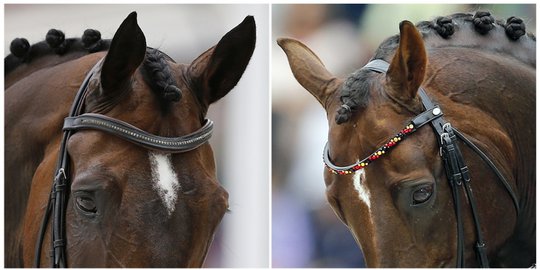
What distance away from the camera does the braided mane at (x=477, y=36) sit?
2.06 metres

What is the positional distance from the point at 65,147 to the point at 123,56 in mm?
248

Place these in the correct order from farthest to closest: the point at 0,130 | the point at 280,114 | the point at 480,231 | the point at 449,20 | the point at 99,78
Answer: the point at 280,114 → the point at 449,20 → the point at 0,130 → the point at 480,231 → the point at 99,78

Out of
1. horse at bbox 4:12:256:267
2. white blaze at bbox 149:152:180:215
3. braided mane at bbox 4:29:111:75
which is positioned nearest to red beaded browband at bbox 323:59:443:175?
horse at bbox 4:12:256:267

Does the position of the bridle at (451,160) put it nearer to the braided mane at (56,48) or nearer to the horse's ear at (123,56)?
the horse's ear at (123,56)

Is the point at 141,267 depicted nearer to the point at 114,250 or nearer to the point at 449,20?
the point at 114,250

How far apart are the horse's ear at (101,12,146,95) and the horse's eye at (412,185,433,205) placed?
72 centimetres

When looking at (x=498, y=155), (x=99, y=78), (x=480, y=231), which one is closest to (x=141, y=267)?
(x=99, y=78)

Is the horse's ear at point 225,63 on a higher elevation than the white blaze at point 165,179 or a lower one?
higher

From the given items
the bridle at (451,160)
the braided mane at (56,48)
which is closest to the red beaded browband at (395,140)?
the bridle at (451,160)

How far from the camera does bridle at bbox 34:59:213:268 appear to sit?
1.60m

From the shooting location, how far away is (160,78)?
167 centimetres

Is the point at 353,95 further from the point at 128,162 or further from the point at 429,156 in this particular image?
the point at 128,162

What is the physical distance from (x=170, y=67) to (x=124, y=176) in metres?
0.30

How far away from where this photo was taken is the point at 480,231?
5.92 ft
